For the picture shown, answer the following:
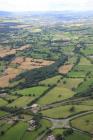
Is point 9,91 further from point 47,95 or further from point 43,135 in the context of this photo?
point 43,135

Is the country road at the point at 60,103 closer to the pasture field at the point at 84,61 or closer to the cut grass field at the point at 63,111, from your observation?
the cut grass field at the point at 63,111

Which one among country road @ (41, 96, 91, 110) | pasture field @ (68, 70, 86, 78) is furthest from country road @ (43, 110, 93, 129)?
pasture field @ (68, 70, 86, 78)

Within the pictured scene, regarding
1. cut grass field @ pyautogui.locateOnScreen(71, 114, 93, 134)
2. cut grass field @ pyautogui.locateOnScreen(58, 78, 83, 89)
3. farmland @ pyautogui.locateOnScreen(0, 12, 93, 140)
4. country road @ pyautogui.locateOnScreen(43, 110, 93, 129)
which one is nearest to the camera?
cut grass field @ pyautogui.locateOnScreen(71, 114, 93, 134)

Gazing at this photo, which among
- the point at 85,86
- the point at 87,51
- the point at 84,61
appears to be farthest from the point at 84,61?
A: the point at 85,86

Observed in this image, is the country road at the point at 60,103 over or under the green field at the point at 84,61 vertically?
under

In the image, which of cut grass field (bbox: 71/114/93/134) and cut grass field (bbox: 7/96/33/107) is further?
cut grass field (bbox: 7/96/33/107)

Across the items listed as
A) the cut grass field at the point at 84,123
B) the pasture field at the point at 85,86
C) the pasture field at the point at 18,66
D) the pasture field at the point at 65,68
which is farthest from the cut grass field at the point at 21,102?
the pasture field at the point at 65,68

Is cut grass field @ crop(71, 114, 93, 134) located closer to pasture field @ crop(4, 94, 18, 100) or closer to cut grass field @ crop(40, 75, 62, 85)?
pasture field @ crop(4, 94, 18, 100)
